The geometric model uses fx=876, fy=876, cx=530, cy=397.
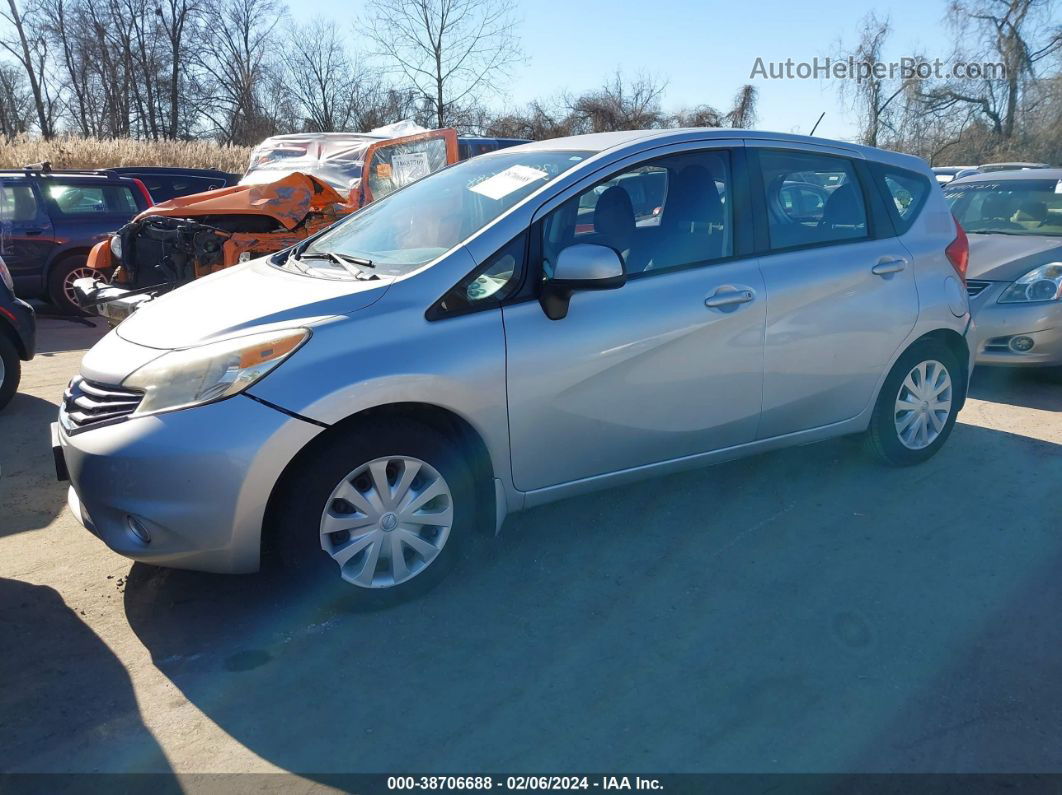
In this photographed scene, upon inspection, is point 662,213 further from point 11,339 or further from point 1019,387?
point 11,339

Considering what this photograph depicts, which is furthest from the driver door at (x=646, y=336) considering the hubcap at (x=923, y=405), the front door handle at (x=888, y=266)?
the hubcap at (x=923, y=405)

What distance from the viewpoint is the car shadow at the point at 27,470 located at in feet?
14.1

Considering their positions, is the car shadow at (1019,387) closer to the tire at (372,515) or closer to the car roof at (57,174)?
the tire at (372,515)

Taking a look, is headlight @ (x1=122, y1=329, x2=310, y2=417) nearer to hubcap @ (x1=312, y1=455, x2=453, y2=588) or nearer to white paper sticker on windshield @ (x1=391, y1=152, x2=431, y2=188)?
hubcap @ (x1=312, y1=455, x2=453, y2=588)

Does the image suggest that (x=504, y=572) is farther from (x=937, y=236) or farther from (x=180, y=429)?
(x=937, y=236)

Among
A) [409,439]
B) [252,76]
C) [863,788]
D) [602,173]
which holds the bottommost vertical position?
[863,788]

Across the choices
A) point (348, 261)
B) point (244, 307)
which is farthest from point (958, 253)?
point (244, 307)

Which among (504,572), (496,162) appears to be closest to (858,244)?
(496,162)

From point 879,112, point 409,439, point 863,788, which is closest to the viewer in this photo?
point 863,788

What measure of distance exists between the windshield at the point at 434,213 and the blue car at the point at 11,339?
9.47ft

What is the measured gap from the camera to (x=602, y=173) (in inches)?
147

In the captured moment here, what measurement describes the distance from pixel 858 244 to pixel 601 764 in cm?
298

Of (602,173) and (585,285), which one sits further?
(602,173)

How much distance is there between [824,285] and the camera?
13.7 feet
